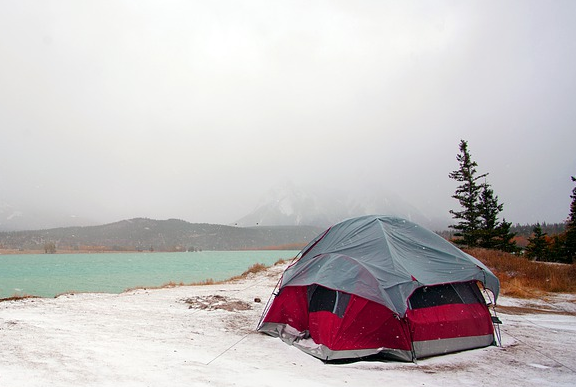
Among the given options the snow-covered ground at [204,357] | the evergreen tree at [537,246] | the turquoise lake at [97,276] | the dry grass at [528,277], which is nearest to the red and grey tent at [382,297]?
the snow-covered ground at [204,357]

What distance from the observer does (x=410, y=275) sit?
741 cm

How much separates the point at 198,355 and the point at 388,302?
372 cm

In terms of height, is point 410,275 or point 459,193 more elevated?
point 459,193

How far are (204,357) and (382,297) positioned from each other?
353 cm

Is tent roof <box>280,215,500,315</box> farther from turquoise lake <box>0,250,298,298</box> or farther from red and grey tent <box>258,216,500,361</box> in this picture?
turquoise lake <box>0,250,298,298</box>

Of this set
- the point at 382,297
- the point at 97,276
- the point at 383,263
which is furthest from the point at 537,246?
the point at 97,276

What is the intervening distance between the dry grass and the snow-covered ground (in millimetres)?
7253

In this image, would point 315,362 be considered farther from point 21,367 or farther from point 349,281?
point 21,367

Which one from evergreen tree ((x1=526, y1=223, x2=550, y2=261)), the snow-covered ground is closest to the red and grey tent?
the snow-covered ground

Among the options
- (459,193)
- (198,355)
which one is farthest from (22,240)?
(198,355)

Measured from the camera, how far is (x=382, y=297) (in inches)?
277

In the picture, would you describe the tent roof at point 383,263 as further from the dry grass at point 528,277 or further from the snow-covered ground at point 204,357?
the dry grass at point 528,277

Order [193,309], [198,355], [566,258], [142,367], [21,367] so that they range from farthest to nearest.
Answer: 1. [566,258]
2. [193,309]
3. [198,355]
4. [142,367]
5. [21,367]

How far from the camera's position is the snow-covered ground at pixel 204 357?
537 cm
